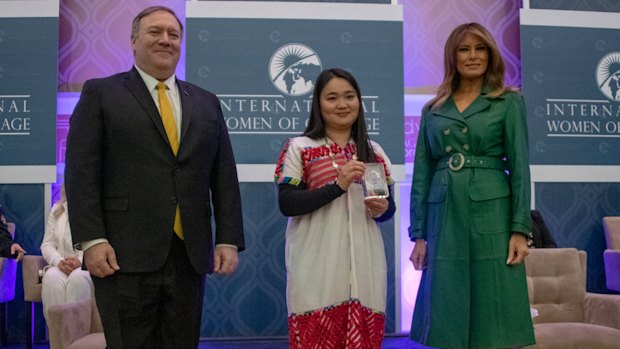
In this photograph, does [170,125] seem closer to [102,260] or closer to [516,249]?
[102,260]

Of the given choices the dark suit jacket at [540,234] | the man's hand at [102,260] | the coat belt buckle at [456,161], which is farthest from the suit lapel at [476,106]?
the dark suit jacket at [540,234]

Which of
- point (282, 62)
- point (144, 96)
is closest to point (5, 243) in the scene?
point (282, 62)

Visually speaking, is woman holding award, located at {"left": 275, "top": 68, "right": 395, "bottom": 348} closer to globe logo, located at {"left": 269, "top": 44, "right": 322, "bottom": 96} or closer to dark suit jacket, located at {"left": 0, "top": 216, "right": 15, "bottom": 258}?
globe logo, located at {"left": 269, "top": 44, "right": 322, "bottom": 96}

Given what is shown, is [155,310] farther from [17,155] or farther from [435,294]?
[17,155]

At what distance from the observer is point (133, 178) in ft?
7.55

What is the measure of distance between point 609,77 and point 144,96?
5.14 meters

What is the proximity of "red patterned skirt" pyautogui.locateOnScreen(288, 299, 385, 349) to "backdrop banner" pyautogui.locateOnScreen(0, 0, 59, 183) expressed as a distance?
3.61 metres

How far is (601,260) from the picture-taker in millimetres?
6191

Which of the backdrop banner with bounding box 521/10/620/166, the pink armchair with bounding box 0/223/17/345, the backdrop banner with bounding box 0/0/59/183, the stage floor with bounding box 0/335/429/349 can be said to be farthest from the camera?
the backdrop banner with bounding box 521/10/620/166

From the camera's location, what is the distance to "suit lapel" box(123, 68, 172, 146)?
7.68ft

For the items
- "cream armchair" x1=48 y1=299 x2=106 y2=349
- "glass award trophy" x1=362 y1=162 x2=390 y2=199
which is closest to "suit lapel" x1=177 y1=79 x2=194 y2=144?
"glass award trophy" x1=362 y1=162 x2=390 y2=199

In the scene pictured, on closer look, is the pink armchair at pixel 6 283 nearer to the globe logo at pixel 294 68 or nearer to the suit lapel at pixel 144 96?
the globe logo at pixel 294 68

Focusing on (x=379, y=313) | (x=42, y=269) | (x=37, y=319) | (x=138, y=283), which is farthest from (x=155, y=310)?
(x=37, y=319)

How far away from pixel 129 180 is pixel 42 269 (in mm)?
3333
